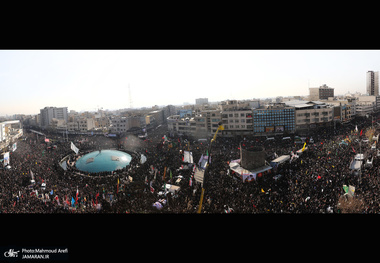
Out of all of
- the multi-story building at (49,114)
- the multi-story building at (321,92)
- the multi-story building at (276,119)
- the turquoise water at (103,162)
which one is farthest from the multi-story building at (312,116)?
the multi-story building at (49,114)

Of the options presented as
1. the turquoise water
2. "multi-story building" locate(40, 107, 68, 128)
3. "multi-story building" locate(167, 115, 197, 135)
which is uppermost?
"multi-story building" locate(40, 107, 68, 128)

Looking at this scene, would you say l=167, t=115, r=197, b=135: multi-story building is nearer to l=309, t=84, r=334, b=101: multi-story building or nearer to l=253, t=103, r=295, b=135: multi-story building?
l=253, t=103, r=295, b=135: multi-story building

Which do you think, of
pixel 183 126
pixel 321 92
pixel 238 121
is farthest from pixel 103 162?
pixel 321 92

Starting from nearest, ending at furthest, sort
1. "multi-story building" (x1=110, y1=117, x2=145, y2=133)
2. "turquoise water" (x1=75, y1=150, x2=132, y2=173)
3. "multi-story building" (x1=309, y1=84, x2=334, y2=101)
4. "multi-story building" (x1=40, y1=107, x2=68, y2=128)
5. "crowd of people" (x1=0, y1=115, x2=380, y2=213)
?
"crowd of people" (x1=0, y1=115, x2=380, y2=213) → "turquoise water" (x1=75, y1=150, x2=132, y2=173) → "multi-story building" (x1=110, y1=117, x2=145, y2=133) → "multi-story building" (x1=309, y1=84, x2=334, y2=101) → "multi-story building" (x1=40, y1=107, x2=68, y2=128)

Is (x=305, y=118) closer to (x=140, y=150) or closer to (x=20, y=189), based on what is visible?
(x=140, y=150)

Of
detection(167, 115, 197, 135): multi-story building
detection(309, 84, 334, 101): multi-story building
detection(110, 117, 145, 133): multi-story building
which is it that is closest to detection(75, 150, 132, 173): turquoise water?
detection(167, 115, 197, 135): multi-story building

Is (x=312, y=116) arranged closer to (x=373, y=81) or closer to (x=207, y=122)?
(x=207, y=122)
